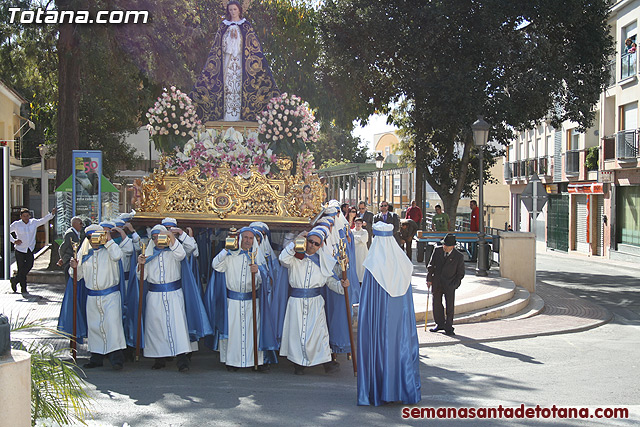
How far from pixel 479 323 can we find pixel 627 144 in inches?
723

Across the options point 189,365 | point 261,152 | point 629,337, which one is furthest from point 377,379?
point 629,337

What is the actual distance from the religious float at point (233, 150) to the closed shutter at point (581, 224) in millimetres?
25078

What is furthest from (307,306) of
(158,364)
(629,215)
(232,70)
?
(629,215)

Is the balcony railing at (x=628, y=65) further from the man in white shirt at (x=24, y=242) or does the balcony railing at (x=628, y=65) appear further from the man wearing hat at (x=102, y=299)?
the man wearing hat at (x=102, y=299)

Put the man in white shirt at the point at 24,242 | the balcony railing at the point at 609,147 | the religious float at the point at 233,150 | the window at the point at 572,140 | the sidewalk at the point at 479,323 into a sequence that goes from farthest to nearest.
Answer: the window at the point at 572,140
the balcony railing at the point at 609,147
the man in white shirt at the point at 24,242
the sidewalk at the point at 479,323
the religious float at the point at 233,150

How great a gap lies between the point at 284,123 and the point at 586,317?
7056 millimetres

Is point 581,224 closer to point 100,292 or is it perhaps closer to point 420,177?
point 420,177

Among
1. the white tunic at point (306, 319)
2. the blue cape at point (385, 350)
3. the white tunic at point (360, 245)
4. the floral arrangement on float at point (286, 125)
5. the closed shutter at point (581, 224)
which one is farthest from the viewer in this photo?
the closed shutter at point (581, 224)

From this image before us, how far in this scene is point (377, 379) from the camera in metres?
6.93

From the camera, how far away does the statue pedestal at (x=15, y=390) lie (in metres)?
3.50

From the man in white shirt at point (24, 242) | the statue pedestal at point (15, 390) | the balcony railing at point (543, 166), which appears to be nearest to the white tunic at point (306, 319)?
the statue pedestal at point (15, 390)

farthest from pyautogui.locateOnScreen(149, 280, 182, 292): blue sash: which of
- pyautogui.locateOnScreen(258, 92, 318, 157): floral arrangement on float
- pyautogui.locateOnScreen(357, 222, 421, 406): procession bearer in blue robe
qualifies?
pyautogui.locateOnScreen(258, 92, 318, 157): floral arrangement on float

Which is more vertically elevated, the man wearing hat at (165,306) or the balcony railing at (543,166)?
the balcony railing at (543,166)

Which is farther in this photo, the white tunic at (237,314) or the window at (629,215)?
the window at (629,215)
